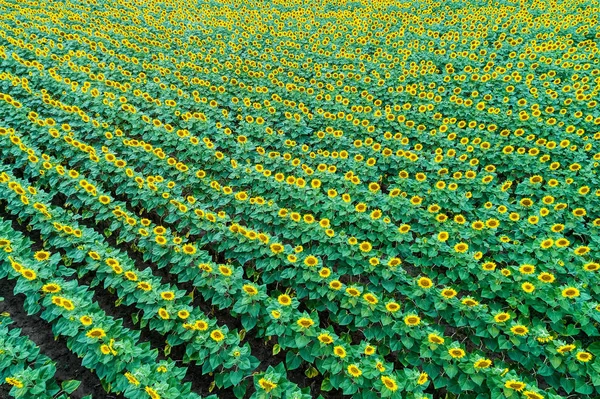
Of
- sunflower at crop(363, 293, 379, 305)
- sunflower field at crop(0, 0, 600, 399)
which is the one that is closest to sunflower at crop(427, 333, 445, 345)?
sunflower field at crop(0, 0, 600, 399)

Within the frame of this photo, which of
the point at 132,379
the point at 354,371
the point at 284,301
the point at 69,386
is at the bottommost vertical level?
the point at 69,386

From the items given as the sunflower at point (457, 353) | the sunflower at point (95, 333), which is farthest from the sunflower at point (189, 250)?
the sunflower at point (457, 353)

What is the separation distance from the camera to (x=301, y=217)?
527cm

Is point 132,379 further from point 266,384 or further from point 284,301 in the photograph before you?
point 284,301

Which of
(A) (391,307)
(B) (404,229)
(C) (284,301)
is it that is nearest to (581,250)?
(B) (404,229)

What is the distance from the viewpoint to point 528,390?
3336 millimetres

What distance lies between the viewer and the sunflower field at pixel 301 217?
377 cm

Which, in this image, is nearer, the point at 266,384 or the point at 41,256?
the point at 266,384

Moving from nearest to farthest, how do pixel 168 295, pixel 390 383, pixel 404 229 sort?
pixel 390 383, pixel 168 295, pixel 404 229

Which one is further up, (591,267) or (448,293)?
(591,267)

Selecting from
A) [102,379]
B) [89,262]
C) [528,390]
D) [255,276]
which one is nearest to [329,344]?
[255,276]

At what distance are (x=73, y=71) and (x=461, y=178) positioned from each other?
8.22 m

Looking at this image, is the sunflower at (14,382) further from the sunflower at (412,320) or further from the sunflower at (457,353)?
the sunflower at (457,353)

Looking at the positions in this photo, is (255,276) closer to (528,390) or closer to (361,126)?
(528,390)
